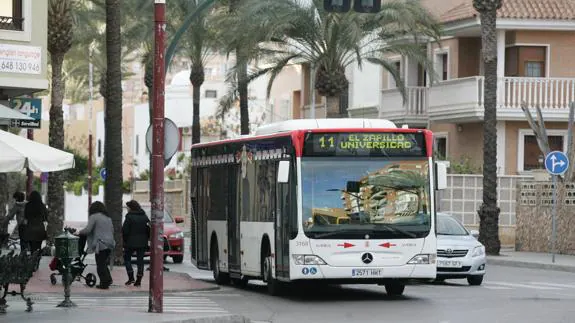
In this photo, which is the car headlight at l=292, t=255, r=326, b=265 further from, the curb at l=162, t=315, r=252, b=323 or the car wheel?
the car wheel

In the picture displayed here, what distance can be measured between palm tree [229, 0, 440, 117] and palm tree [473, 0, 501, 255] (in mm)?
3498

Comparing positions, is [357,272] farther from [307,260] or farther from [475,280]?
[475,280]

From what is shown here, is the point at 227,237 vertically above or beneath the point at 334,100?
beneath

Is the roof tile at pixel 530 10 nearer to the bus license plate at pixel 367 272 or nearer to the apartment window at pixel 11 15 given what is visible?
the apartment window at pixel 11 15

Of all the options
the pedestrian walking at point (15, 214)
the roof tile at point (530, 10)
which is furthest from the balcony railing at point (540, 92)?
the pedestrian walking at point (15, 214)

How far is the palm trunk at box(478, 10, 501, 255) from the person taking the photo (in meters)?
42.4

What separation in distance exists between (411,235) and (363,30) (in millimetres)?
22794

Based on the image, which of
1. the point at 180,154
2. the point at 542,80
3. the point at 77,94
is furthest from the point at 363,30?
the point at 77,94

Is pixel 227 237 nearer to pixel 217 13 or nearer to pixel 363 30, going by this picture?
pixel 363 30

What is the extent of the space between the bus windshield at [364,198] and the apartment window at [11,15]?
848 centimetres

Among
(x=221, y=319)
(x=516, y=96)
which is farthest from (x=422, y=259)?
(x=516, y=96)

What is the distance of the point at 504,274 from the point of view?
34.3 m

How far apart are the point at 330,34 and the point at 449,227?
52.7ft

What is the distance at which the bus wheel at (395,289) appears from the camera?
25720mm
